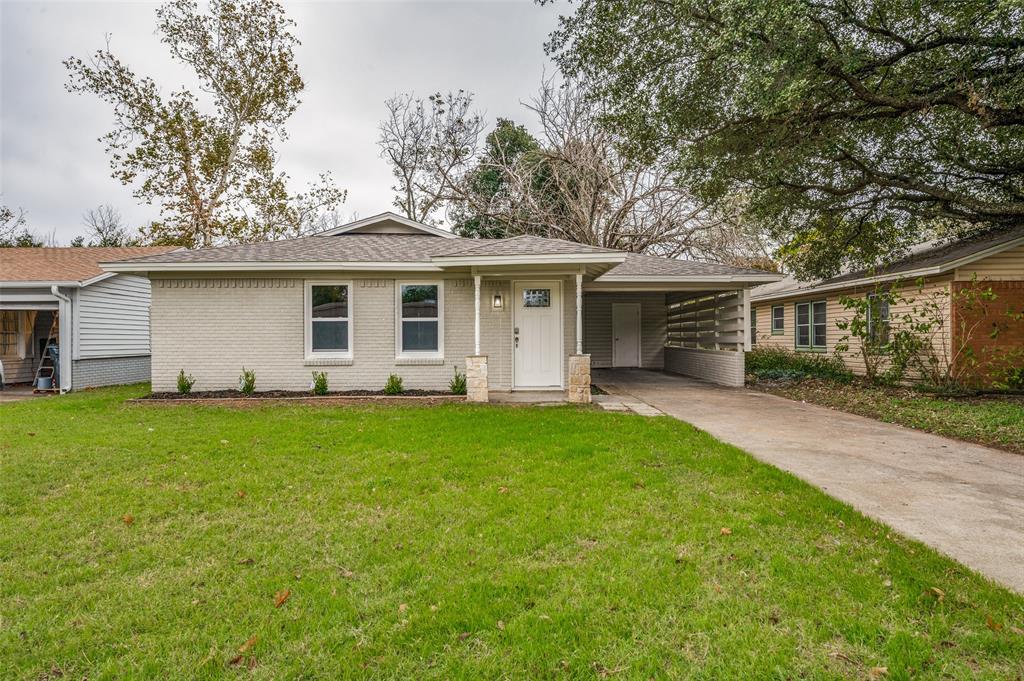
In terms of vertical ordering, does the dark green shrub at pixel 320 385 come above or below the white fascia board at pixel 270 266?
below

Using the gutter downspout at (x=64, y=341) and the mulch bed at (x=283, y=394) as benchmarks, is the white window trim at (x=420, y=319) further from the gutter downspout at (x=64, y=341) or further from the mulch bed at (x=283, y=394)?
the gutter downspout at (x=64, y=341)

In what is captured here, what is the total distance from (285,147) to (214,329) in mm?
14204

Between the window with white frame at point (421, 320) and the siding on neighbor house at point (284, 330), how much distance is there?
16 cm

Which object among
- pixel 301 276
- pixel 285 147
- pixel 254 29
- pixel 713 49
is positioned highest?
pixel 254 29

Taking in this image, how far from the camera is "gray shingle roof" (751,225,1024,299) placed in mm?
10414

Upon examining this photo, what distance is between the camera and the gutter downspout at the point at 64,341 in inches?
447

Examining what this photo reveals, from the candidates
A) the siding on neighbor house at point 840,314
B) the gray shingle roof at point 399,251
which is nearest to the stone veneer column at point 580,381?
the gray shingle roof at point 399,251

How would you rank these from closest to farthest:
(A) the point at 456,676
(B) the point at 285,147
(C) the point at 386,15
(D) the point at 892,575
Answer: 1. (A) the point at 456,676
2. (D) the point at 892,575
3. (C) the point at 386,15
4. (B) the point at 285,147

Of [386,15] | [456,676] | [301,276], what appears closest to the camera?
[456,676]

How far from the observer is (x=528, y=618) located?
244 centimetres

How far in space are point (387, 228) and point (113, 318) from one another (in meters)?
7.34

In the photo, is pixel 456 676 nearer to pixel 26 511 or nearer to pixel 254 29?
pixel 26 511

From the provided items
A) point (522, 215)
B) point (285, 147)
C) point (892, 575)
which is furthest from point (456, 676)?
point (285, 147)

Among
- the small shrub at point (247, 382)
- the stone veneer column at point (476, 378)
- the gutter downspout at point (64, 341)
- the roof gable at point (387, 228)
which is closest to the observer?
the stone veneer column at point (476, 378)
